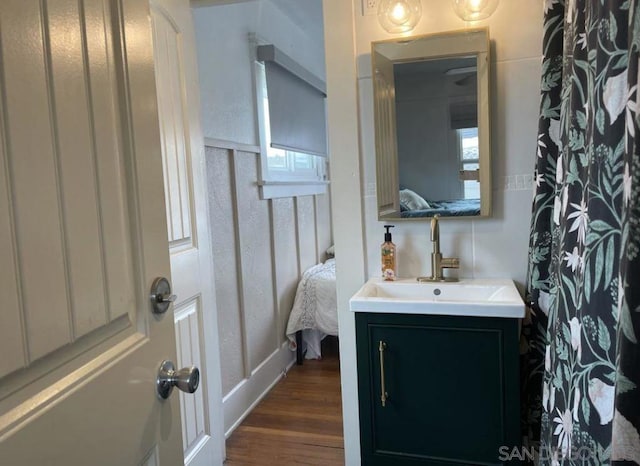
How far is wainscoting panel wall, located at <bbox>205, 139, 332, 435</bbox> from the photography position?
2.50m

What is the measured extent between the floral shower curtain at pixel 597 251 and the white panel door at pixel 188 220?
1234 mm

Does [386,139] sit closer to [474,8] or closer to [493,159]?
[493,159]

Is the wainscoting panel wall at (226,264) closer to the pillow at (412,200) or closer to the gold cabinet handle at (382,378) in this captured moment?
the pillow at (412,200)

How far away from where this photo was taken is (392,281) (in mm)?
1867

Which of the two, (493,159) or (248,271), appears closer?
(493,159)

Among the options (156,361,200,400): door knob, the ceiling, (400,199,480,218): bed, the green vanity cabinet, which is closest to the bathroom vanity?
the green vanity cabinet

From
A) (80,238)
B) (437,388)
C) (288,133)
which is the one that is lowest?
(437,388)

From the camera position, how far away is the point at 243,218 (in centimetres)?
275

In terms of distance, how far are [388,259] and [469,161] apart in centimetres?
48

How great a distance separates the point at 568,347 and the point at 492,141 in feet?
3.22

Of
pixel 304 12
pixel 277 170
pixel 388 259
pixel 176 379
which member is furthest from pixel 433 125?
pixel 304 12

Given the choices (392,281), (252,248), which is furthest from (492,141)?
(252,248)

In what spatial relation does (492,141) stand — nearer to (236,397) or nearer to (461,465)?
(461,465)

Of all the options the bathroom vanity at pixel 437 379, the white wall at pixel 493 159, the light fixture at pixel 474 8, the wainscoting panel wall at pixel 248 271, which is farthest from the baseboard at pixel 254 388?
the light fixture at pixel 474 8
